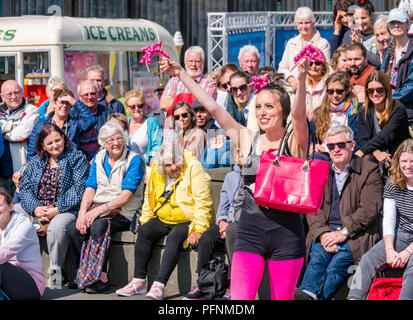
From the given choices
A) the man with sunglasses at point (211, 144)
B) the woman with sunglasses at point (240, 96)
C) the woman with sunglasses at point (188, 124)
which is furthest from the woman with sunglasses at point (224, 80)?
the woman with sunglasses at point (188, 124)

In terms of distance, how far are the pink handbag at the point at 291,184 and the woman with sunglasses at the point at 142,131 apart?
11.5 feet

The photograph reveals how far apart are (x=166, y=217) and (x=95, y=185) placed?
91cm

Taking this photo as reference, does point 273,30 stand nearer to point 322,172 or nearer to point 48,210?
point 48,210

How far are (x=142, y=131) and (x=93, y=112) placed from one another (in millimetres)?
602

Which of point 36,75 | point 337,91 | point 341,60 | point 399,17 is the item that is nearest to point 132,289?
point 337,91

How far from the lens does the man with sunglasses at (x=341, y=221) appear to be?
6.50m

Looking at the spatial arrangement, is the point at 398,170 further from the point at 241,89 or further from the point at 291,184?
the point at 241,89

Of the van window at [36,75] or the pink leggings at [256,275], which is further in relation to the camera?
the van window at [36,75]

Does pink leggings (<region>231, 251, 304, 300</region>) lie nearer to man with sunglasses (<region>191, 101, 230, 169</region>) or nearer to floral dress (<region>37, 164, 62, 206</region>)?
man with sunglasses (<region>191, 101, 230, 169</region>)

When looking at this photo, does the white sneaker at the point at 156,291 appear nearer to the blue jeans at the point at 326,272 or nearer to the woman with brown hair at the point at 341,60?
the blue jeans at the point at 326,272

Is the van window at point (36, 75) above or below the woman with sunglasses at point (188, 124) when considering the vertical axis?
above

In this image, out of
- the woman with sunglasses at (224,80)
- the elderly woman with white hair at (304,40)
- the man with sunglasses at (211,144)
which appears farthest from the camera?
the elderly woman with white hair at (304,40)

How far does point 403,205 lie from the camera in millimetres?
6410

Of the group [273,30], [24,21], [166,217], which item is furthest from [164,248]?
[273,30]
